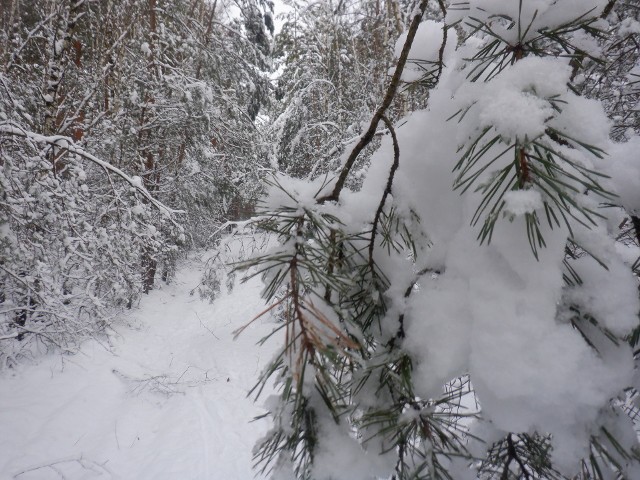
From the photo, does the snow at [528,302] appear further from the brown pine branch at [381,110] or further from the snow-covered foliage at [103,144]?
the snow-covered foliage at [103,144]

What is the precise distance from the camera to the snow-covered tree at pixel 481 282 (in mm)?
513

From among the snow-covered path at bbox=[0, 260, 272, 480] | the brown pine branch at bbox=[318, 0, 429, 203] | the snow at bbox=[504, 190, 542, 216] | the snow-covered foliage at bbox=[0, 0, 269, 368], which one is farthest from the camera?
the snow-covered path at bbox=[0, 260, 272, 480]

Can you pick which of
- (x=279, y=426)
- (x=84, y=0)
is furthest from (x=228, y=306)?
(x=279, y=426)

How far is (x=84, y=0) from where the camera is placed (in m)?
4.17

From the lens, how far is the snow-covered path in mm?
4016

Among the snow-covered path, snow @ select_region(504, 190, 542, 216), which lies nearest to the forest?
snow @ select_region(504, 190, 542, 216)

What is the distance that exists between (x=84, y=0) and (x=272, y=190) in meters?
5.29

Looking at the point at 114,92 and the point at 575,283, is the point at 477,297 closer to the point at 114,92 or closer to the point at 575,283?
the point at 575,283

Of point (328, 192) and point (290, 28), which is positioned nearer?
point (328, 192)

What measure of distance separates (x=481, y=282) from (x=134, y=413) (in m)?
6.10

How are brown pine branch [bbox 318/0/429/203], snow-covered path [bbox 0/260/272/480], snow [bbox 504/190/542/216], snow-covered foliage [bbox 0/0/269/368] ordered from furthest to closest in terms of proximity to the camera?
snow-covered path [bbox 0/260/272/480] → snow-covered foliage [bbox 0/0/269/368] → brown pine branch [bbox 318/0/429/203] → snow [bbox 504/190/542/216]

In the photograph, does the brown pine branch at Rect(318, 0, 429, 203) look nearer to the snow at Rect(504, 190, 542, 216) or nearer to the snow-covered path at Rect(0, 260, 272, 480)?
the snow at Rect(504, 190, 542, 216)

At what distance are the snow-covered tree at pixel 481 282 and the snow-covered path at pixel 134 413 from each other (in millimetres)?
4192

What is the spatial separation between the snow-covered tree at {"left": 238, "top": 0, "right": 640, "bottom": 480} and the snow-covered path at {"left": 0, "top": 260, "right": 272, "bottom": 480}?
165 inches
